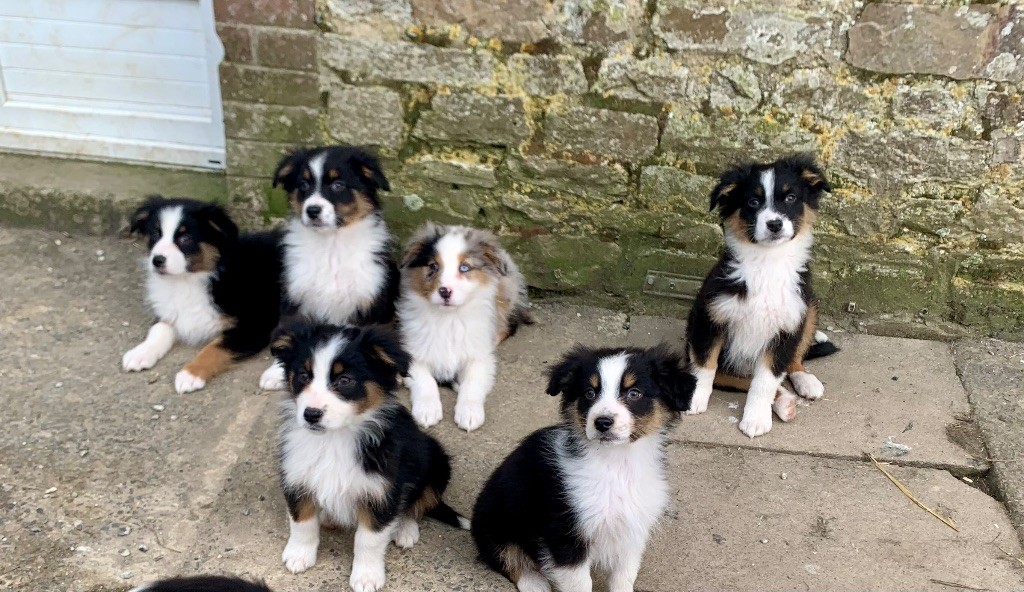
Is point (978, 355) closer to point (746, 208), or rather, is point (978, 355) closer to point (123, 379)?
point (746, 208)

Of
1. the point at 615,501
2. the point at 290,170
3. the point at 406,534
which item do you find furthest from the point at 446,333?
the point at 615,501

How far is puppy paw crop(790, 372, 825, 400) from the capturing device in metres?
4.40

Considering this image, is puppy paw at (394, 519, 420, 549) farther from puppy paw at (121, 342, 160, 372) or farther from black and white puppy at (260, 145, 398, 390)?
puppy paw at (121, 342, 160, 372)

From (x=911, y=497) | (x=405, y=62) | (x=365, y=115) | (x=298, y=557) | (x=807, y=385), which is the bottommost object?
(x=298, y=557)

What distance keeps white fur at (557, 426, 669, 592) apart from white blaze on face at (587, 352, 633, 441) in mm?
147

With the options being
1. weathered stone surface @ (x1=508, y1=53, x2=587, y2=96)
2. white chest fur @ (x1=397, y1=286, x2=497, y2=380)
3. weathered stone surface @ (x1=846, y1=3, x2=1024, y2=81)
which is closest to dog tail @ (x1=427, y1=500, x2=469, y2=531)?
white chest fur @ (x1=397, y1=286, x2=497, y2=380)

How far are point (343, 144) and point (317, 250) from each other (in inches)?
29.7

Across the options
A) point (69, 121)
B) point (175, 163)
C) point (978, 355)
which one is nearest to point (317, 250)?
point (175, 163)

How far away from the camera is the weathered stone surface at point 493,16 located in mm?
4453

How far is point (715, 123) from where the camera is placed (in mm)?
4559

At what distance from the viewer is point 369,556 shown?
10.4 feet

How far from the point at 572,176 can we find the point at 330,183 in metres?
1.39

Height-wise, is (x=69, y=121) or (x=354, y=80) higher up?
(x=354, y=80)

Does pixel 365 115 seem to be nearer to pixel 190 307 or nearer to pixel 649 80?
pixel 190 307
